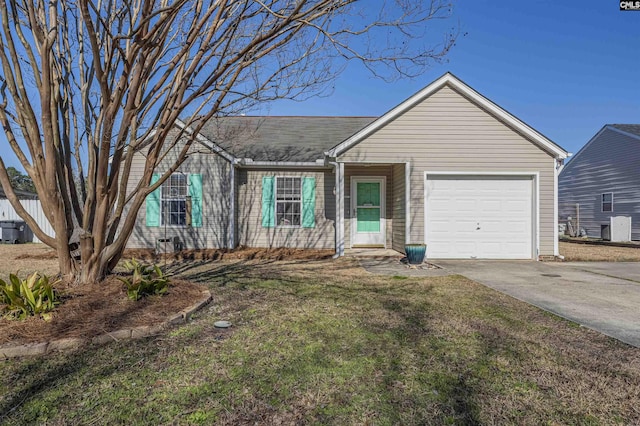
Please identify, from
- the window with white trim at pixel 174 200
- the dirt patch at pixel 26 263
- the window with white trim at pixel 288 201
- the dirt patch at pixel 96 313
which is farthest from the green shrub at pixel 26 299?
the window with white trim at pixel 288 201

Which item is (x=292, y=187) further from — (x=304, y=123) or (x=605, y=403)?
(x=605, y=403)

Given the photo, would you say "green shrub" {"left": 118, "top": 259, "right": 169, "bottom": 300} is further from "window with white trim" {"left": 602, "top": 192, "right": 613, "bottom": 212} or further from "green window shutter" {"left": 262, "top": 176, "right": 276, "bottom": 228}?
"window with white trim" {"left": 602, "top": 192, "right": 613, "bottom": 212}

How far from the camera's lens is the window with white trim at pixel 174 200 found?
11.6 meters

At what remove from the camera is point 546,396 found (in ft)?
8.93

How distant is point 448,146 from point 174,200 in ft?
27.7

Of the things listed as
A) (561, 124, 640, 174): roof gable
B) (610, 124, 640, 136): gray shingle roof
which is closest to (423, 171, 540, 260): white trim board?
(561, 124, 640, 174): roof gable

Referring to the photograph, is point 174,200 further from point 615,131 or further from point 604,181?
point 604,181

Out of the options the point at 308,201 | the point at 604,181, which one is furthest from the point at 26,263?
the point at 604,181

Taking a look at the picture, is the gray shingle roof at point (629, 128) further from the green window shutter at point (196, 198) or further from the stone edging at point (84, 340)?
the stone edging at point (84, 340)

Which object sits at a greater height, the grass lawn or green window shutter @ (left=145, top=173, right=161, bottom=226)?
green window shutter @ (left=145, top=173, right=161, bottom=226)

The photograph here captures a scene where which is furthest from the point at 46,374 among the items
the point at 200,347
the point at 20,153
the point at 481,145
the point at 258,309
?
the point at 481,145

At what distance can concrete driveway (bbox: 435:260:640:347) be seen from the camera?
4.57 m

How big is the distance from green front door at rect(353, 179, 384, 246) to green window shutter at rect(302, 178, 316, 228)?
1.36m

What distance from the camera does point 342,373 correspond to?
3.05 meters
